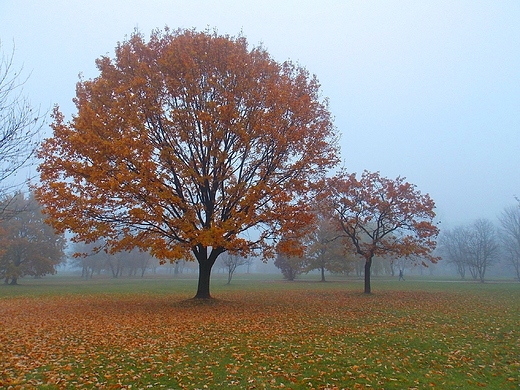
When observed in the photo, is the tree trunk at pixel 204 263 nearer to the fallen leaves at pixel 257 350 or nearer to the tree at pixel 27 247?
the fallen leaves at pixel 257 350

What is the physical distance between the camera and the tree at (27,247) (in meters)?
47.2

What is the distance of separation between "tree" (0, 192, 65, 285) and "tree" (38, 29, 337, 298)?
3537cm

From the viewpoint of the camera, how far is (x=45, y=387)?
650 cm

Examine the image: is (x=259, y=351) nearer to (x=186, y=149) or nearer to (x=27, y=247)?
A: (x=186, y=149)

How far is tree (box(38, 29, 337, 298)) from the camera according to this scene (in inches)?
647

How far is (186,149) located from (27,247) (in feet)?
137

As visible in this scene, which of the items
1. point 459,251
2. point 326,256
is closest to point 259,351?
point 326,256

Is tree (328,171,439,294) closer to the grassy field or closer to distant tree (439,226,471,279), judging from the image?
the grassy field

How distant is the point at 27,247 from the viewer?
49.2 metres

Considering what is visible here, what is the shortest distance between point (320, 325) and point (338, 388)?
22.9ft

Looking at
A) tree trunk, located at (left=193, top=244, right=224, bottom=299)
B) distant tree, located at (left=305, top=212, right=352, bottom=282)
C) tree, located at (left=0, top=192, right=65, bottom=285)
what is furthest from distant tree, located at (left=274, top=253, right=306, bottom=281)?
tree trunk, located at (left=193, top=244, right=224, bottom=299)

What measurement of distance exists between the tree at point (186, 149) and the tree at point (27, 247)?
116 feet

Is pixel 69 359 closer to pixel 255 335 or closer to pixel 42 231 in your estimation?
pixel 255 335

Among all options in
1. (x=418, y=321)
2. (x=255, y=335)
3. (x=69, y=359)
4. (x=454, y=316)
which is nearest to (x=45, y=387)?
(x=69, y=359)
